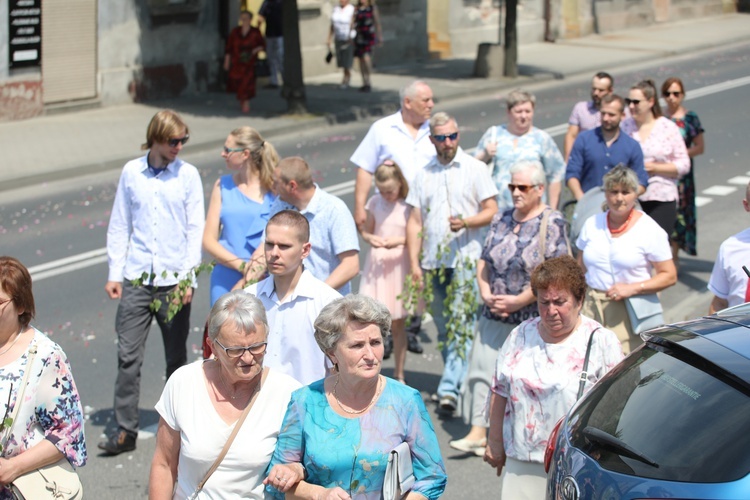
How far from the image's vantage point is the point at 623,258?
7406 millimetres

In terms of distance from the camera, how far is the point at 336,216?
23.9ft

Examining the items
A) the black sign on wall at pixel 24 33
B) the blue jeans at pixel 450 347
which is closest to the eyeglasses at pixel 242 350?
the blue jeans at pixel 450 347

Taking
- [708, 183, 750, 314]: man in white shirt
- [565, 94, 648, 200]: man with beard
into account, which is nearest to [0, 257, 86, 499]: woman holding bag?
[708, 183, 750, 314]: man in white shirt

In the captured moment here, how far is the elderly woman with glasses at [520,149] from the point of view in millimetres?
9344

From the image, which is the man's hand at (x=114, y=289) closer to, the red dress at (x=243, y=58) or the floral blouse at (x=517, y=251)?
the floral blouse at (x=517, y=251)

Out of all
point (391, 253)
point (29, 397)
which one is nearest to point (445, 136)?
point (391, 253)

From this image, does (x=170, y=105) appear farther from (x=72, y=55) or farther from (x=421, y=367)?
(x=421, y=367)

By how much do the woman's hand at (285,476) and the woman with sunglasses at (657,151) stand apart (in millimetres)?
6139

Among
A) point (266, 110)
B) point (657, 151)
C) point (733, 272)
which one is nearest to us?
point (733, 272)

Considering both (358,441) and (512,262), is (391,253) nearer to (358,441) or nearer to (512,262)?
(512,262)

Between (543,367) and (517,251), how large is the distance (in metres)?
1.74

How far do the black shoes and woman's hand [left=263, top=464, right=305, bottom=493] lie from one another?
10.6 feet

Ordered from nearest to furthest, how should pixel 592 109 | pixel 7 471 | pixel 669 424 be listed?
1. pixel 669 424
2. pixel 7 471
3. pixel 592 109

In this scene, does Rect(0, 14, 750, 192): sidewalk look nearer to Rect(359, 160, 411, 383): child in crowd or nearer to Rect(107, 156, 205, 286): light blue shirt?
Rect(359, 160, 411, 383): child in crowd
